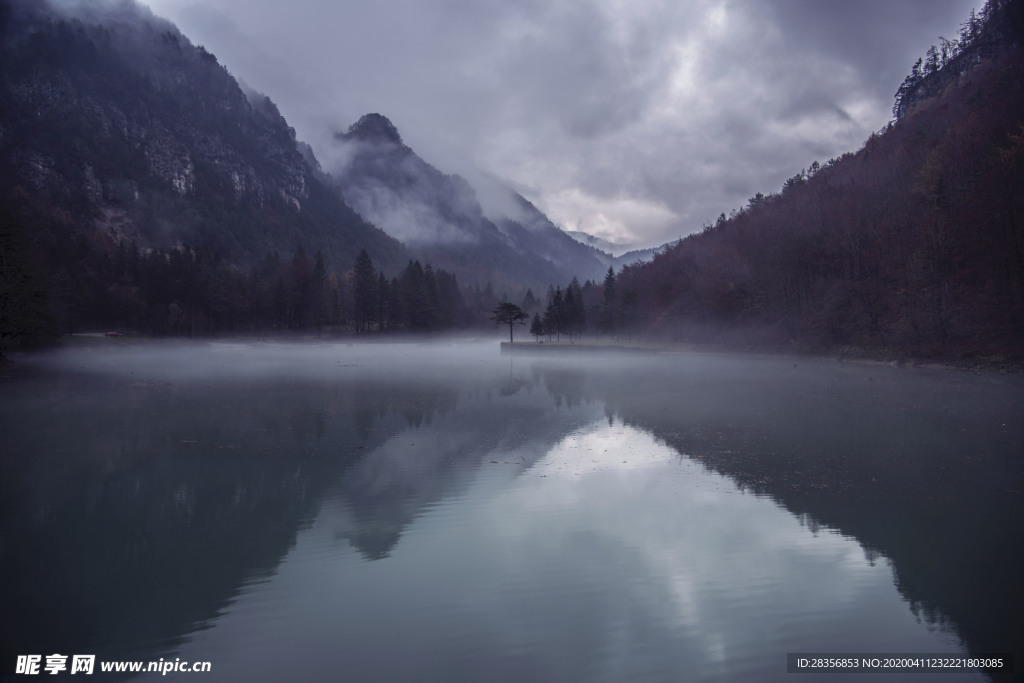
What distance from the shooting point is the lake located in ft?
20.8

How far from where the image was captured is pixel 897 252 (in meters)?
49.1

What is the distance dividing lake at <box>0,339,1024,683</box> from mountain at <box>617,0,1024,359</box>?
25473 mm

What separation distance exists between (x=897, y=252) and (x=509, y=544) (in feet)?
177

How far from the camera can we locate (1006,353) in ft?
114

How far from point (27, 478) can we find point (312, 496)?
702 cm

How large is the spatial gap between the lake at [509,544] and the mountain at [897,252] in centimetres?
2547

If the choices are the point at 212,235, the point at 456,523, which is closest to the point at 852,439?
the point at 456,523

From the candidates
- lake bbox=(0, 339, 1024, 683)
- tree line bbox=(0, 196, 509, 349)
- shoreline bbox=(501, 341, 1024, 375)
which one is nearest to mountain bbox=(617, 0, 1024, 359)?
shoreline bbox=(501, 341, 1024, 375)

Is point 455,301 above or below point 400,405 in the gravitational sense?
above

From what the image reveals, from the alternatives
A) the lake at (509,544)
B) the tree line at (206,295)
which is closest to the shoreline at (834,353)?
the lake at (509,544)

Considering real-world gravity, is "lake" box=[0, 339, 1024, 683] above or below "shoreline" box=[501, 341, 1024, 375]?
below

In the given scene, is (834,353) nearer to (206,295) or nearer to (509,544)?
(509,544)

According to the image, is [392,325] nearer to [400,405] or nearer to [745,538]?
[400,405]

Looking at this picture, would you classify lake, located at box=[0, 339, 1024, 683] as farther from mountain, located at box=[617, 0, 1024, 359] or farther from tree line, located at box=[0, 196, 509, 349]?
tree line, located at box=[0, 196, 509, 349]
